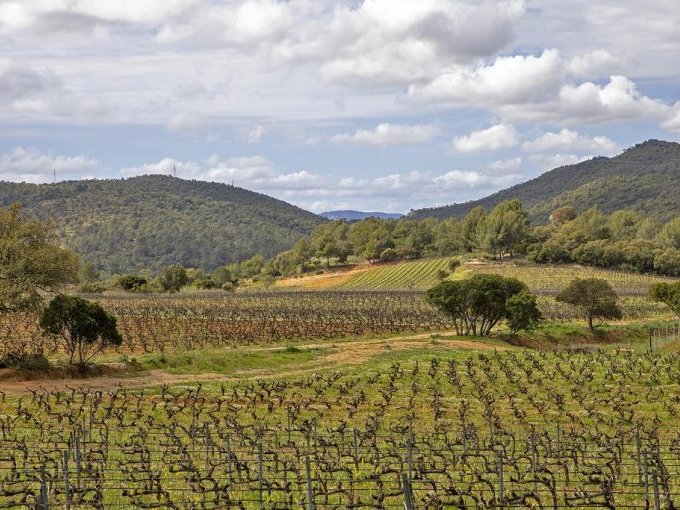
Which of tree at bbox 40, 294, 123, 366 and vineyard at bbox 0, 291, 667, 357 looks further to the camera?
vineyard at bbox 0, 291, 667, 357

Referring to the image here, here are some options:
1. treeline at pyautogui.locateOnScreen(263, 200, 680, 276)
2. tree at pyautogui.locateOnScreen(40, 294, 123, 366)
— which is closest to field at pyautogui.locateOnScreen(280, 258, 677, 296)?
treeline at pyautogui.locateOnScreen(263, 200, 680, 276)

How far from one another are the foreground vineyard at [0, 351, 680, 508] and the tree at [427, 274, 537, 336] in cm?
1335

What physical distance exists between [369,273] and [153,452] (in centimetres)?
11706

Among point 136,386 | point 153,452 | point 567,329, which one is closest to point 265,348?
point 136,386

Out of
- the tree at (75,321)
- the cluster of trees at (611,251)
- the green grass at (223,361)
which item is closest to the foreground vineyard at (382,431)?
the green grass at (223,361)

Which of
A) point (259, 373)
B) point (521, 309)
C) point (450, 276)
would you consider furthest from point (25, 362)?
point (450, 276)

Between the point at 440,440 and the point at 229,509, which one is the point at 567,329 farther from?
the point at 229,509

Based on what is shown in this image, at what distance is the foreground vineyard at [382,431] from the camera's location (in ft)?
56.3

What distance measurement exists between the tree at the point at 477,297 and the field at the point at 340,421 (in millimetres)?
2550

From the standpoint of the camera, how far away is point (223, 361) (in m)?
44.9

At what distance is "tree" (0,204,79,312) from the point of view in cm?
3991

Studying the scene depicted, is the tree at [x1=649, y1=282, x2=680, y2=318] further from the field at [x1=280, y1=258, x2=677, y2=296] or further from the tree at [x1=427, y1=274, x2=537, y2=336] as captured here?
the field at [x1=280, y1=258, x2=677, y2=296]

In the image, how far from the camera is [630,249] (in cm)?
12425

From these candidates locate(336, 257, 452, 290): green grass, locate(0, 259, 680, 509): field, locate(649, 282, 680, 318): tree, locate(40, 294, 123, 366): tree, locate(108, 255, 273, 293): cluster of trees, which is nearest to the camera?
locate(0, 259, 680, 509): field
